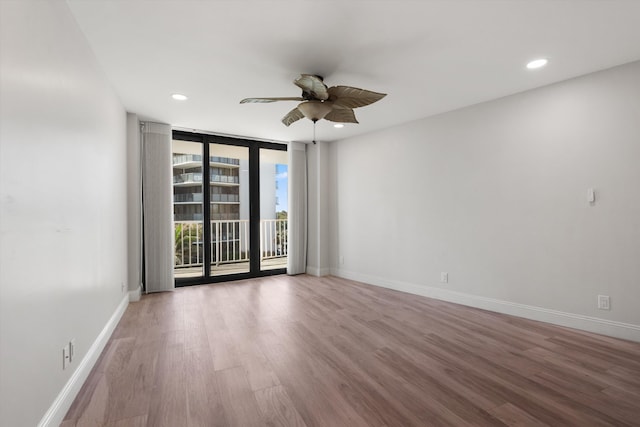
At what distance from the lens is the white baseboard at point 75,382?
62.3 inches

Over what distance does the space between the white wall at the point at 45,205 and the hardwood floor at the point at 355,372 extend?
1.48 feet

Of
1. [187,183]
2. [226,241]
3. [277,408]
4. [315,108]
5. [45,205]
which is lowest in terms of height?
[277,408]

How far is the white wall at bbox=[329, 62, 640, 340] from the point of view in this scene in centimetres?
275

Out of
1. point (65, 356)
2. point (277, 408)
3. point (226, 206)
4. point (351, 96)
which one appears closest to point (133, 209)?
point (226, 206)

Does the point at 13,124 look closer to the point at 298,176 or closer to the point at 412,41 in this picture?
the point at 412,41

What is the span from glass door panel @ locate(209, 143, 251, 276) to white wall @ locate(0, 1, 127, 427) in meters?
2.69

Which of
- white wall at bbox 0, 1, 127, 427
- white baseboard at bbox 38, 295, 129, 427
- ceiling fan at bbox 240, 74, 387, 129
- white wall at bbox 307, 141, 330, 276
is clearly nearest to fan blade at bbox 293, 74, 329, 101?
ceiling fan at bbox 240, 74, 387, 129

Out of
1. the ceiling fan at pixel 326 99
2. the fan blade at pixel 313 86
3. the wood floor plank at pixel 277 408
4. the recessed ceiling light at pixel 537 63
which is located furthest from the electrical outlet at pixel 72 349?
the recessed ceiling light at pixel 537 63

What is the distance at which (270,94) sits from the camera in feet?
10.9

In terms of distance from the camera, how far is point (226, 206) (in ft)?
18.3

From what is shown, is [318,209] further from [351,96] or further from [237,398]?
[237,398]

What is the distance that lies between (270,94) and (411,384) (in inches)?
119

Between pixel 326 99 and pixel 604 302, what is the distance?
3.20 metres

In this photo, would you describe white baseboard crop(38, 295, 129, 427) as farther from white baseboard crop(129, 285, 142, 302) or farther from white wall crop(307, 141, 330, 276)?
white wall crop(307, 141, 330, 276)
